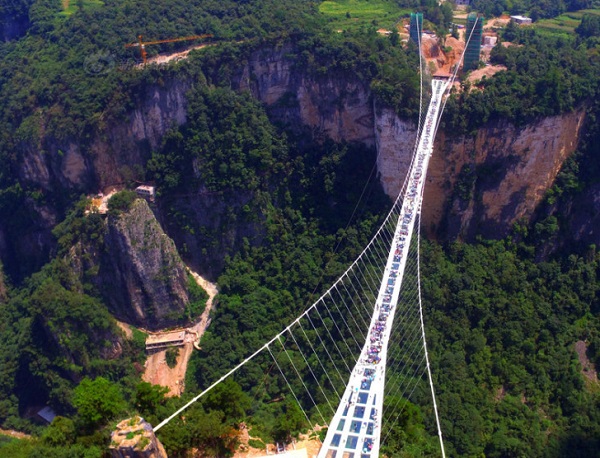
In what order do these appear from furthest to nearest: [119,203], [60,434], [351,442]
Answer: [119,203] < [351,442] < [60,434]

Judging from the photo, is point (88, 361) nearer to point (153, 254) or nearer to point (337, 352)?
point (153, 254)

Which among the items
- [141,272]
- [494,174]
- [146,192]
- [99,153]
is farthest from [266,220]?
[494,174]

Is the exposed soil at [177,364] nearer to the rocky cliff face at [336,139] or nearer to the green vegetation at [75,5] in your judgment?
the rocky cliff face at [336,139]

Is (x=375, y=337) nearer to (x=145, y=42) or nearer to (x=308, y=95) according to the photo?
(x=308, y=95)

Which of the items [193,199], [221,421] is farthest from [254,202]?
[221,421]

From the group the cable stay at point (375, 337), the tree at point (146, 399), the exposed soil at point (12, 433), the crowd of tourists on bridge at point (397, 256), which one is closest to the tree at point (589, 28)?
the cable stay at point (375, 337)
